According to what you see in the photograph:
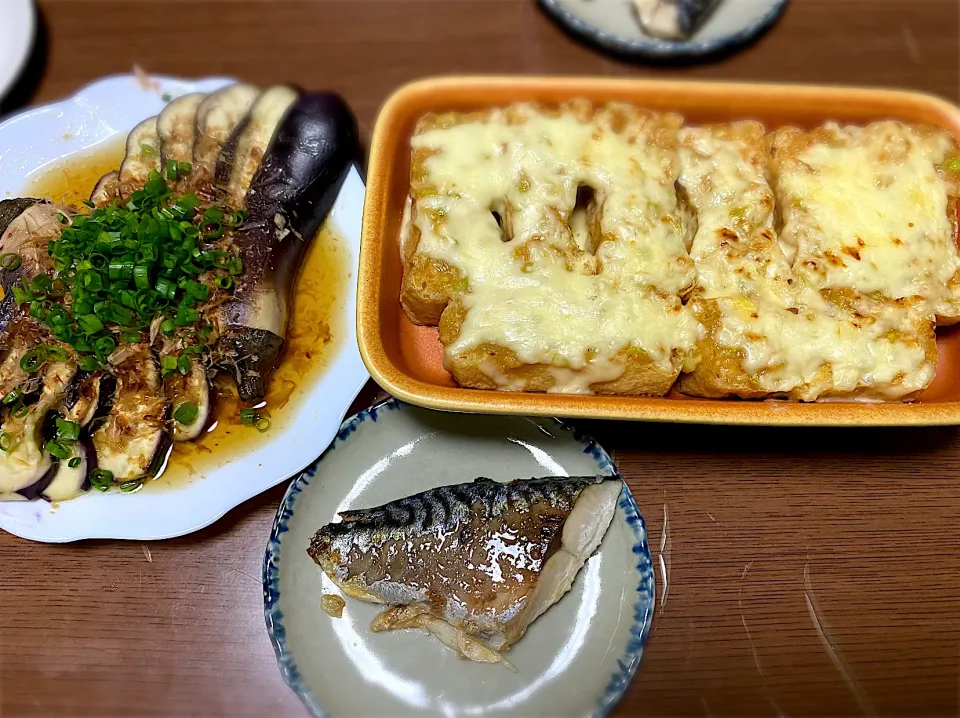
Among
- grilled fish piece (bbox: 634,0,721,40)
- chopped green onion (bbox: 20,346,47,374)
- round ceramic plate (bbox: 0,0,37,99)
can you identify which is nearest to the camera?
chopped green onion (bbox: 20,346,47,374)

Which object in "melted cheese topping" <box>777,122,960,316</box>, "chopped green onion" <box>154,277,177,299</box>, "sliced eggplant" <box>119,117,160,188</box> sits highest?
"melted cheese topping" <box>777,122,960,316</box>

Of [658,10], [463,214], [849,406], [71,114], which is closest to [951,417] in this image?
[849,406]

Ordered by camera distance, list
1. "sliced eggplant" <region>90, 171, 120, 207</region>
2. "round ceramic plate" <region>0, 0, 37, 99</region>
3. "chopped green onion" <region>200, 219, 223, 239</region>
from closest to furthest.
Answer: "chopped green onion" <region>200, 219, 223, 239</region> → "sliced eggplant" <region>90, 171, 120, 207</region> → "round ceramic plate" <region>0, 0, 37, 99</region>

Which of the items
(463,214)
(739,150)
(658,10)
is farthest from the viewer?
(658,10)

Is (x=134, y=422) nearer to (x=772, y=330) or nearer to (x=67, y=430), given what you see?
(x=67, y=430)

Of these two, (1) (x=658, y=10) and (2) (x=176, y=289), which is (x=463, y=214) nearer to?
(2) (x=176, y=289)

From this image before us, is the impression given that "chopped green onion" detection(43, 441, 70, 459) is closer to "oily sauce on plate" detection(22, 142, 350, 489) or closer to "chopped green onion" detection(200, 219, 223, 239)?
"oily sauce on plate" detection(22, 142, 350, 489)

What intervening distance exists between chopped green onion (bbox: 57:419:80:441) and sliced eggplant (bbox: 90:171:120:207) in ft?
2.68

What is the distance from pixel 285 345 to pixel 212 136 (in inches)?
32.2

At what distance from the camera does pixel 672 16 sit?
8.04 ft

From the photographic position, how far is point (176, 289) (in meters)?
1.99

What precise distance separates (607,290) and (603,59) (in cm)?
145

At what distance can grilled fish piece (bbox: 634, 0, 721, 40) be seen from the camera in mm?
2447

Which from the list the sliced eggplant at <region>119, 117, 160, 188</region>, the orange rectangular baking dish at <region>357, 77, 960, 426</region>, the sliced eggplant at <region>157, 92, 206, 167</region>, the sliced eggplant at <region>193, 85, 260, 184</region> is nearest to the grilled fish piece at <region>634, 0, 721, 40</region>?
the orange rectangular baking dish at <region>357, 77, 960, 426</region>
